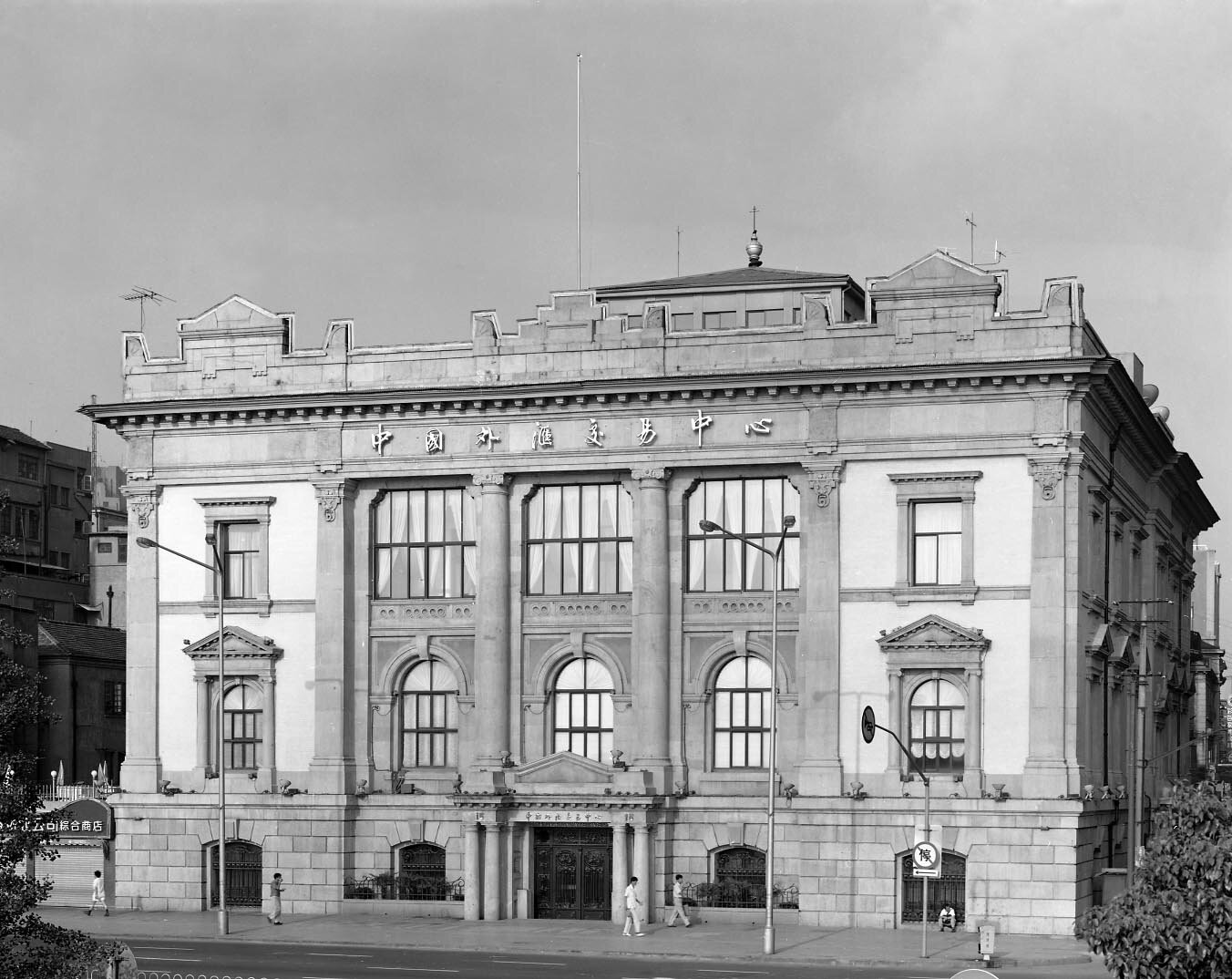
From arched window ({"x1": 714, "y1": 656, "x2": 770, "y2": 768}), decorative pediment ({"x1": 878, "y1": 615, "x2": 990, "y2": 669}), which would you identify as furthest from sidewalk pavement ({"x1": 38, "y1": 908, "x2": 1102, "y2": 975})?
decorative pediment ({"x1": 878, "y1": 615, "x2": 990, "y2": 669})

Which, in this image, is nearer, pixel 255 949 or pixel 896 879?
pixel 255 949

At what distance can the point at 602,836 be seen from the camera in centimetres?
6084

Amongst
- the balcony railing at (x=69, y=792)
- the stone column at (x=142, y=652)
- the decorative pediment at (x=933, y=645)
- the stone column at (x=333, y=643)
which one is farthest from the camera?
the balcony railing at (x=69, y=792)

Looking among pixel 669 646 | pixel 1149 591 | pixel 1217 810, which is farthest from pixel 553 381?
pixel 1217 810

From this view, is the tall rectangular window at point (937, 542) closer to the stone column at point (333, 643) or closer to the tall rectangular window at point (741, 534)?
the tall rectangular window at point (741, 534)

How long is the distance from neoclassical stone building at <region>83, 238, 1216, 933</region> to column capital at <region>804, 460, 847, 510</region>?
0.07m

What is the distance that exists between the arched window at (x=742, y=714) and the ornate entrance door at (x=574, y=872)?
4.17 m

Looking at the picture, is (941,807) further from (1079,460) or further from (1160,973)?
(1160,973)

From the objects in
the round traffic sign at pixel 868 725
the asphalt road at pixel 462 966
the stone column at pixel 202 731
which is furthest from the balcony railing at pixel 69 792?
the round traffic sign at pixel 868 725

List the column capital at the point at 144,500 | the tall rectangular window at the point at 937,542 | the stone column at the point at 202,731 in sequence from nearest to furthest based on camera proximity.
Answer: the tall rectangular window at the point at 937,542
the stone column at the point at 202,731
the column capital at the point at 144,500

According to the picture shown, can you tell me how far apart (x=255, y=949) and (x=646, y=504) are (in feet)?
55.4

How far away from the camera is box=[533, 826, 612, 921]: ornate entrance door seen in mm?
60719

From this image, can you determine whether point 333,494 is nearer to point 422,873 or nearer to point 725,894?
point 422,873

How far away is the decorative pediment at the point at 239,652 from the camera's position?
6456 cm
